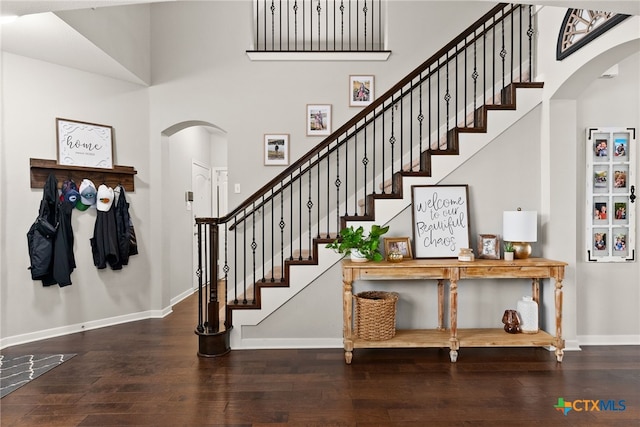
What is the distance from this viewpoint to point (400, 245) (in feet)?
11.3

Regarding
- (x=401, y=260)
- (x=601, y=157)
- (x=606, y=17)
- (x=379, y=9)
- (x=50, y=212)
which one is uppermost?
(x=379, y=9)

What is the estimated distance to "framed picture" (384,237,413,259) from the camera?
3434 mm

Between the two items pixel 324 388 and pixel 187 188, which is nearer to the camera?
pixel 324 388

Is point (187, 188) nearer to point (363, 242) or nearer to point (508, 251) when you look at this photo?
point (363, 242)

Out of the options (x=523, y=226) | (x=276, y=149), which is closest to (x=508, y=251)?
(x=523, y=226)

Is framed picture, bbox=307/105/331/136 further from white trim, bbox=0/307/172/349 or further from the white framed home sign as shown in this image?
white trim, bbox=0/307/172/349

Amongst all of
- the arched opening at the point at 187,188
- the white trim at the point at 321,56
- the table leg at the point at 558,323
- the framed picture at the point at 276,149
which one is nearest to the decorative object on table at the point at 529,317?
the table leg at the point at 558,323

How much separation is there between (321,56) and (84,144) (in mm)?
2858

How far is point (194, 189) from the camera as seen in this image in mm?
6168

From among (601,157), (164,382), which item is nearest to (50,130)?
(164,382)

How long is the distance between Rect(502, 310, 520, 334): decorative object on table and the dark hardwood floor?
8.2 inches

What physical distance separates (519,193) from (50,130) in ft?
15.5

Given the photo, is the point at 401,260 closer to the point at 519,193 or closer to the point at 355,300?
the point at 355,300

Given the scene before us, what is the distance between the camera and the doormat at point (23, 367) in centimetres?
280
